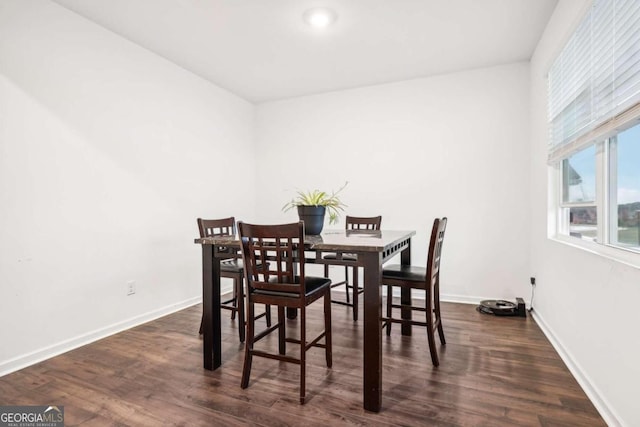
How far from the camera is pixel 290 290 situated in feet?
6.10

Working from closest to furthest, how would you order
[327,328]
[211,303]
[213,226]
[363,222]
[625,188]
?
1. [625,188]
2. [327,328]
3. [211,303]
4. [213,226]
5. [363,222]

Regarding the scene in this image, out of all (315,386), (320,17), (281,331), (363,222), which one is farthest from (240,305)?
(320,17)

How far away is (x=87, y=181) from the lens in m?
2.61

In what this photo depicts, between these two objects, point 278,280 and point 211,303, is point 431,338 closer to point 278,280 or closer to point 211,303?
point 278,280

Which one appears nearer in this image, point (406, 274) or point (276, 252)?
point (276, 252)

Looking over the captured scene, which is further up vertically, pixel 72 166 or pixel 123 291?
pixel 72 166

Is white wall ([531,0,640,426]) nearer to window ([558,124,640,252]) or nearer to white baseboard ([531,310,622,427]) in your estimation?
white baseboard ([531,310,622,427])

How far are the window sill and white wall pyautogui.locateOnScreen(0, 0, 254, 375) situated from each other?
3.42 meters

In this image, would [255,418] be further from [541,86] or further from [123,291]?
[541,86]

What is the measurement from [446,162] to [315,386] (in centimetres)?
279

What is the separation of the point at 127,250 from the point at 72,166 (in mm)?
828

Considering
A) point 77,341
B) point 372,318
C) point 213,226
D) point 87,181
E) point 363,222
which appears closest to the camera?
point 372,318

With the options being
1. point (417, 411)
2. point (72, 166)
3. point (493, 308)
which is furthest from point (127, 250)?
point (493, 308)

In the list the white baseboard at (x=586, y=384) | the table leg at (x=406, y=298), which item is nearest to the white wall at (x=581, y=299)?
the white baseboard at (x=586, y=384)
